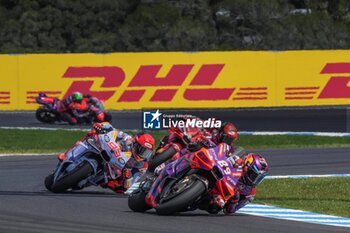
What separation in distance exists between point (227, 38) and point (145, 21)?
354 centimetres

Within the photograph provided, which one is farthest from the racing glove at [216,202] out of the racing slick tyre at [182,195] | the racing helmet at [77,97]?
the racing helmet at [77,97]

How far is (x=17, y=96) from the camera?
33.4 meters

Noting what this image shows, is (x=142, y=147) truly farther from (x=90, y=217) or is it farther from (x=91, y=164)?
(x=90, y=217)

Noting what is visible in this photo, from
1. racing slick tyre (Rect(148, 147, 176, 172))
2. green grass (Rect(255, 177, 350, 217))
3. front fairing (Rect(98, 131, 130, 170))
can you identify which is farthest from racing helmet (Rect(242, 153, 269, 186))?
racing slick tyre (Rect(148, 147, 176, 172))

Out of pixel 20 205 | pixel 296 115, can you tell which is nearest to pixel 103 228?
pixel 20 205

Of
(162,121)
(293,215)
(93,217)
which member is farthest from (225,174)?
(93,217)

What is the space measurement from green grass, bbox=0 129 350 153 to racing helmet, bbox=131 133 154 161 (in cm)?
1069

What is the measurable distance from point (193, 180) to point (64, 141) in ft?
52.1

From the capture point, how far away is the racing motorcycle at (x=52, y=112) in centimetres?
3098

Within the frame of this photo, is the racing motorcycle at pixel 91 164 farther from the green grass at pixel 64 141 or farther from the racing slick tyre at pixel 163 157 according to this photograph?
the green grass at pixel 64 141

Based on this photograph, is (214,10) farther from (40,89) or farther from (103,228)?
(103,228)

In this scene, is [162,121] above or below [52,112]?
above

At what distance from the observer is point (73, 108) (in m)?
31.0

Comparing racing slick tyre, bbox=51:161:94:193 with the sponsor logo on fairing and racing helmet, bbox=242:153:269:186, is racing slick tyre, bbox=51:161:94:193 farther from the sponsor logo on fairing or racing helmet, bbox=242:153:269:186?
racing helmet, bbox=242:153:269:186
